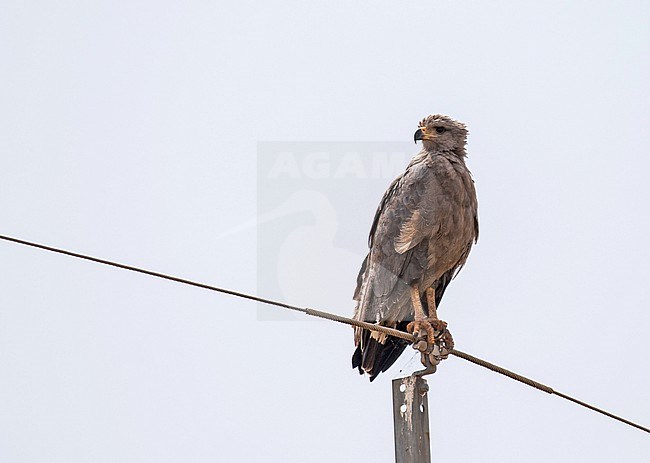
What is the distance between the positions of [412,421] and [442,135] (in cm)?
266

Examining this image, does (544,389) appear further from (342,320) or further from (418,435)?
(342,320)

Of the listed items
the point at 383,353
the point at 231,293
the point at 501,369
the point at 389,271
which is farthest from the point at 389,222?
the point at 231,293

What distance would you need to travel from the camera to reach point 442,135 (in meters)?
7.32

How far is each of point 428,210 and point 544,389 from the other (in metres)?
1.81

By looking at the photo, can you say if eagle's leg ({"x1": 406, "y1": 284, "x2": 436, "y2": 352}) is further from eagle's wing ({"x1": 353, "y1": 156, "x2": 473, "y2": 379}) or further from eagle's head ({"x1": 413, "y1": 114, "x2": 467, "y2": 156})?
eagle's head ({"x1": 413, "y1": 114, "x2": 467, "y2": 156})

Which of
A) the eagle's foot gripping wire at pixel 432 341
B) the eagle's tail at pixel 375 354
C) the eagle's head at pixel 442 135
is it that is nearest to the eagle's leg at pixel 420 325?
the eagle's foot gripping wire at pixel 432 341

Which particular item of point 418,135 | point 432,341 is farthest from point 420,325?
point 418,135

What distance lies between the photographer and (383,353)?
23.2 feet

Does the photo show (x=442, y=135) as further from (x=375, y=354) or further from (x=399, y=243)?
(x=375, y=354)

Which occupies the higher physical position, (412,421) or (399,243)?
(399,243)

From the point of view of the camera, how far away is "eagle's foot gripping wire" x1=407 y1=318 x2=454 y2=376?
6159 mm

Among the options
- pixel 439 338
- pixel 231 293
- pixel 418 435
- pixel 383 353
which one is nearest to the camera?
pixel 231 293

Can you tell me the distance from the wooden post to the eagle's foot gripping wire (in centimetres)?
62

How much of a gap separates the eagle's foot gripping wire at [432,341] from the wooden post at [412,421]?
2.04ft
